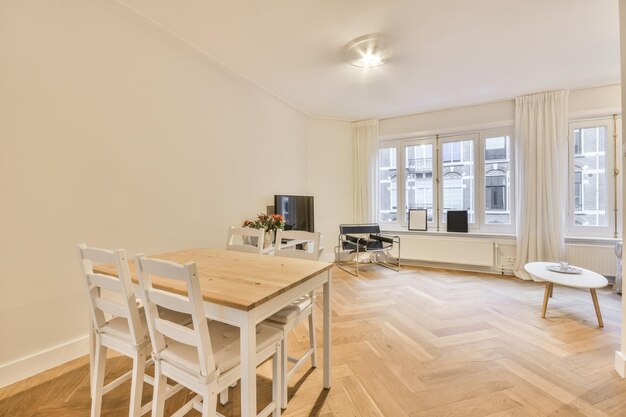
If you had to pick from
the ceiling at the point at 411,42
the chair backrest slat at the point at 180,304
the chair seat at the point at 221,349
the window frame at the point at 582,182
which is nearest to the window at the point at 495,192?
the window frame at the point at 582,182

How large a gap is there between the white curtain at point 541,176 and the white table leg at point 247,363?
4492mm

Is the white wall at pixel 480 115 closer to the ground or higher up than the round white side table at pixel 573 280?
higher up

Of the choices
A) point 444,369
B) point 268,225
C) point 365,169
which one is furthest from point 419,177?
point 444,369

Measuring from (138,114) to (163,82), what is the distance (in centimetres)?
43

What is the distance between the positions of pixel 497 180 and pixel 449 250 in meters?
1.41

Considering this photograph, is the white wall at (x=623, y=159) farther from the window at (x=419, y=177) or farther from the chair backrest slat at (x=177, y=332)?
the window at (x=419, y=177)

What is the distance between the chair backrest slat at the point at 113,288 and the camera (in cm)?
124

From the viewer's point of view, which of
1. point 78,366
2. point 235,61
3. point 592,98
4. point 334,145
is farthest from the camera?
point 334,145

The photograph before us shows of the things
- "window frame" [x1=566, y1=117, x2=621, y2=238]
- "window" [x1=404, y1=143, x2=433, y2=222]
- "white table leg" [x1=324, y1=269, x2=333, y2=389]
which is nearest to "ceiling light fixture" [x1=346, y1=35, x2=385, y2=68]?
"white table leg" [x1=324, y1=269, x2=333, y2=389]

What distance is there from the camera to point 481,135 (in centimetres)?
461

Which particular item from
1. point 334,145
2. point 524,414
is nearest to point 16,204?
point 524,414

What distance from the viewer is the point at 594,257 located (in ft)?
12.3

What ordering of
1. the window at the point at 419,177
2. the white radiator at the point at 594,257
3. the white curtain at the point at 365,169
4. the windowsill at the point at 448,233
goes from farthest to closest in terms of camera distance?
the white curtain at the point at 365,169 → the window at the point at 419,177 → the windowsill at the point at 448,233 → the white radiator at the point at 594,257

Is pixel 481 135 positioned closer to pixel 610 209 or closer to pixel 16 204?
pixel 610 209
